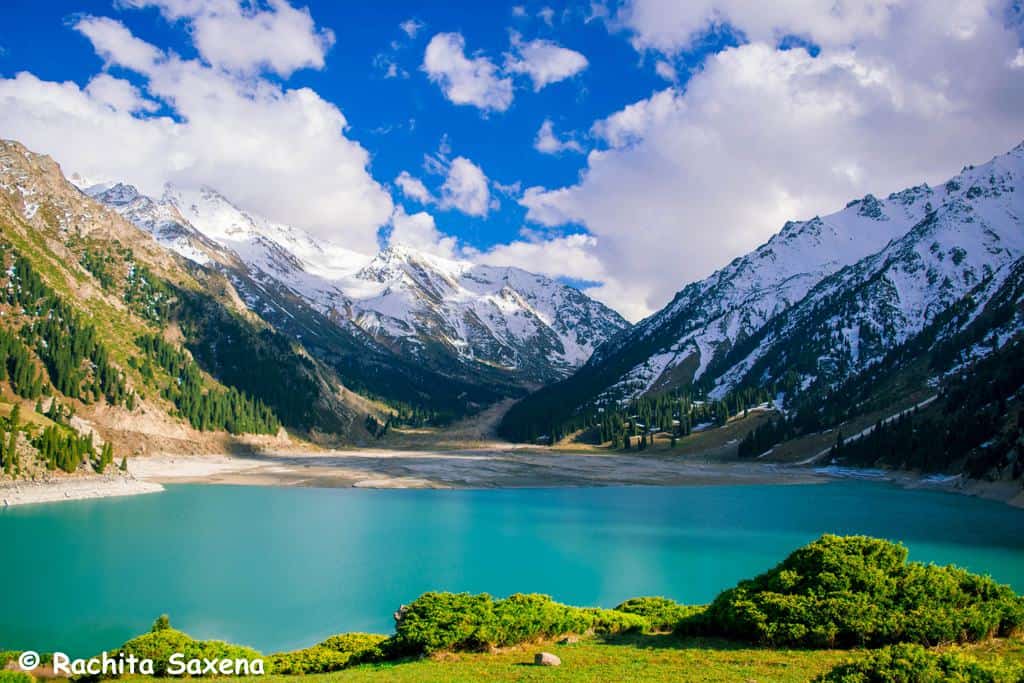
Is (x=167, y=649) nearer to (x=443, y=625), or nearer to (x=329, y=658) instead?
(x=329, y=658)

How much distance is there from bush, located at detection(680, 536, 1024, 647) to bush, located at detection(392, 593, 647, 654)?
4947 millimetres

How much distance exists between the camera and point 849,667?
1377cm

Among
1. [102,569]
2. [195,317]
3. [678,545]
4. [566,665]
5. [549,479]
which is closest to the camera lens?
[566,665]

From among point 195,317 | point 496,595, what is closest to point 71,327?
point 195,317

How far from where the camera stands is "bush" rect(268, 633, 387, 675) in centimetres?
2130

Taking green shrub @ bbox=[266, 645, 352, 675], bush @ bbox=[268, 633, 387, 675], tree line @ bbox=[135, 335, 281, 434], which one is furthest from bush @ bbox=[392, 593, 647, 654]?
tree line @ bbox=[135, 335, 281, 434]

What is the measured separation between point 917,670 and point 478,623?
12.2m

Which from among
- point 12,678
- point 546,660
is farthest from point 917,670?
point 12,678

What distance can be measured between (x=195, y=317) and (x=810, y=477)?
148m

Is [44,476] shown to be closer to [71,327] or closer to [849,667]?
[71,327]

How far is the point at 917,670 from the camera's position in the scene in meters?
13.0

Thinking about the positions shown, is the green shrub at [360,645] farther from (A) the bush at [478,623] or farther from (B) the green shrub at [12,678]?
(B) the green shrub at [12,678]

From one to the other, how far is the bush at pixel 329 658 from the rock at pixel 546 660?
5385 mm

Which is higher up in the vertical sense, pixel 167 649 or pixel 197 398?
pixel 197 398
